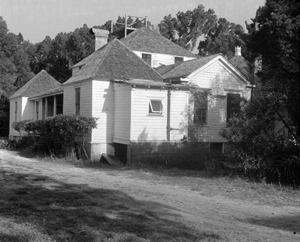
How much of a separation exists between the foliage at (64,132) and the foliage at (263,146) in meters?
7.21

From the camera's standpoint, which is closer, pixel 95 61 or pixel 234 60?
pixel 95 61

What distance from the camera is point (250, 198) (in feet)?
32.2

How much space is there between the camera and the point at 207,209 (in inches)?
324

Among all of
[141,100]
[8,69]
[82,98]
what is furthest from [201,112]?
[8,69]

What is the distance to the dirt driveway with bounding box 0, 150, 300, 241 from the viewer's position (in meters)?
6.54

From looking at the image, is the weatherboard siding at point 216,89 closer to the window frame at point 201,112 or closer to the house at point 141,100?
the house at point 141,100

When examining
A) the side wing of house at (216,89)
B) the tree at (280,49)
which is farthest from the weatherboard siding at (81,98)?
the tree at (280,49)

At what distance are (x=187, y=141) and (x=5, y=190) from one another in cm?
1021

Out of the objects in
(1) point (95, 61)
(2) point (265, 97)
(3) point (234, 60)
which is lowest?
(2) point (265, 97)

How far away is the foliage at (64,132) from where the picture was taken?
17.6m

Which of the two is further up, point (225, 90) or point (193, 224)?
point (225, 90)

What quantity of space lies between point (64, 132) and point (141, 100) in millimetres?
3888

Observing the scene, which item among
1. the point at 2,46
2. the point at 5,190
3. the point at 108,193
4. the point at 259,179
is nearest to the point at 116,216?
the point at 108,193

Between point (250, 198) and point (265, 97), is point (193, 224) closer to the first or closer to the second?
point (250, 198)
